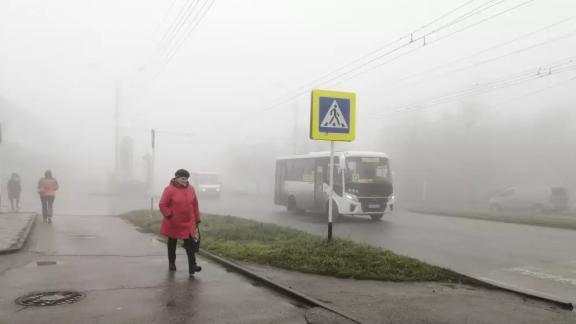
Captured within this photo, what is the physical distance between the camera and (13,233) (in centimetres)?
1165

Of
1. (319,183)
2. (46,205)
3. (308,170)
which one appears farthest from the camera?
(308,170)

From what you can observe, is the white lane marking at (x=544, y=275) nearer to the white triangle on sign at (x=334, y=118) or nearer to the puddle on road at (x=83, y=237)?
the white triangle on sign at (x=334, y=118)

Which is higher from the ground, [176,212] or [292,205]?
[176,212]

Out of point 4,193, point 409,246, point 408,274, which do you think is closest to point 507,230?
point 409,246

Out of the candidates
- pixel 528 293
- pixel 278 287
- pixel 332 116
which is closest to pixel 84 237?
pixel 332 116

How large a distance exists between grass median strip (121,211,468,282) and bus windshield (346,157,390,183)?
23.7ft

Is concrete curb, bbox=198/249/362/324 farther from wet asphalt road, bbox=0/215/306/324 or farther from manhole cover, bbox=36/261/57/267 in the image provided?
manhole cover, bbox=36/261/57/267

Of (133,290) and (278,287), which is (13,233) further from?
(278,287)

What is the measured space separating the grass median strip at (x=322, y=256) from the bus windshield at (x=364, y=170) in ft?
23.7

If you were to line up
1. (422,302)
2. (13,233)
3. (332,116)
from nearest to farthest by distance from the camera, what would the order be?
(422,302), (332,116), (13,233)

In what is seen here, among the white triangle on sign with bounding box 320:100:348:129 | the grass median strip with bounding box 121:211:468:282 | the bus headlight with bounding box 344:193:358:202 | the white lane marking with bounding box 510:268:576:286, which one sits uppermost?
the white triangle on sign with bounding box 320:100:348:129

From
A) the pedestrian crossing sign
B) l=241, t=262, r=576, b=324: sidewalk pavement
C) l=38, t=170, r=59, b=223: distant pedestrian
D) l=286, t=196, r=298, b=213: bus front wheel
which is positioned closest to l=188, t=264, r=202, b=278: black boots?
l=241, t=262, r=576, b=324: sidewalk pavement

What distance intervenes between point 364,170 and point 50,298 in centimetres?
1386

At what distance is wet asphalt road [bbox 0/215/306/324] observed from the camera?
5168mm
